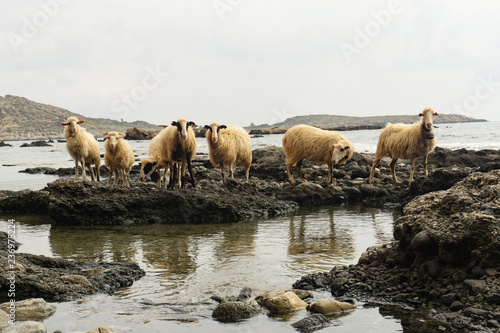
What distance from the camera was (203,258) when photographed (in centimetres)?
901

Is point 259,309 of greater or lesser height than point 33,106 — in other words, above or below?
below

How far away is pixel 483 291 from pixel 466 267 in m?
0.51

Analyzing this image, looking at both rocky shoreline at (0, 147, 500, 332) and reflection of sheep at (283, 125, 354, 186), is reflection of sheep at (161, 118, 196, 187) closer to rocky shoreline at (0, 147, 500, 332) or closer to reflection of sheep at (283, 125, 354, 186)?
rocky shoreline at (0, 147, 500, 332)

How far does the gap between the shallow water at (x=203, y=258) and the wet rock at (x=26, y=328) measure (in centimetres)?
33

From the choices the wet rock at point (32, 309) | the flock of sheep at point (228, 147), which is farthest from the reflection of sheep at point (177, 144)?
the wet rock at point (32, 309)

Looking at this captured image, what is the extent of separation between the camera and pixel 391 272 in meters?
6.95

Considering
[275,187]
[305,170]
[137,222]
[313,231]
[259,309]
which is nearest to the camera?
[259,309]

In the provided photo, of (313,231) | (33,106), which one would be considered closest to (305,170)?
(313,231)

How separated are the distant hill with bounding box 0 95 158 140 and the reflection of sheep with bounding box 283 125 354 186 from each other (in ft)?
376

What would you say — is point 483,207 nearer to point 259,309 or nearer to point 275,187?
point 259,309

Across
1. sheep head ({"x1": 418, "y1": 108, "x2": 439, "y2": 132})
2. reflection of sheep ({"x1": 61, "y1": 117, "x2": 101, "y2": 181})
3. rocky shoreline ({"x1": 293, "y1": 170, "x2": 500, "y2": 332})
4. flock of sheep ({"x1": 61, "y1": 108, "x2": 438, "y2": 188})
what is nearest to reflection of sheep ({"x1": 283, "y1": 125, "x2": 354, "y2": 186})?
flock of sheep ({"x1": 61, "y1": 108, "x2": 438, "y2": 188})

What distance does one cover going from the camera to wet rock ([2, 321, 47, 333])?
527 cm

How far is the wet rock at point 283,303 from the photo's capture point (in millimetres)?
6164

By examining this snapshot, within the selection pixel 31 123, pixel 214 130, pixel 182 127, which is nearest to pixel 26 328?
pixel 182 127
